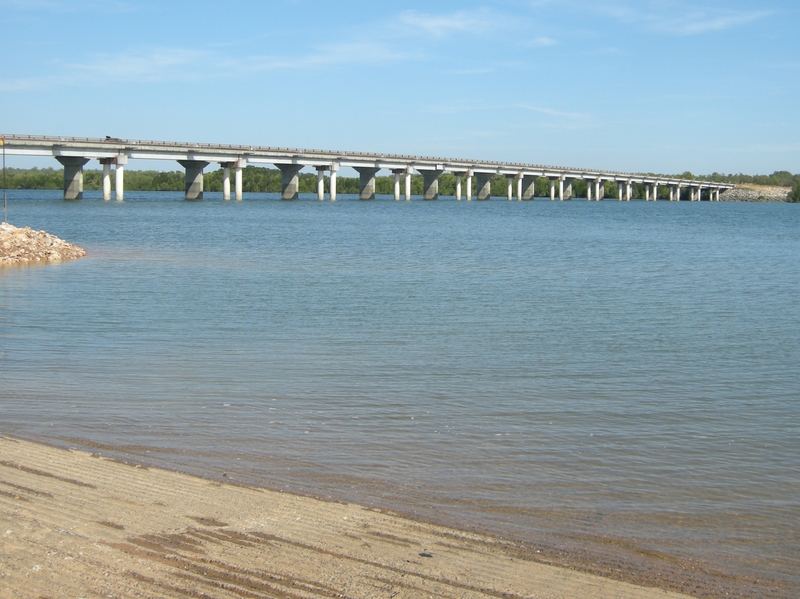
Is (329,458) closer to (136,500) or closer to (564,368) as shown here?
(136,500)

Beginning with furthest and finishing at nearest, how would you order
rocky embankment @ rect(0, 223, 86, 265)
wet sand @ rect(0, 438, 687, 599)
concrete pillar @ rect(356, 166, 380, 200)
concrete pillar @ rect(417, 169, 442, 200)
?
concrete pillar @ rect(417, 169, 442, 200) < concrete pillar @ rect(356, 166, 380, 200) < rocky embankment @ rect(0, 223, 86, 265) < wet sand @ rect(0, 438, 687, 599)

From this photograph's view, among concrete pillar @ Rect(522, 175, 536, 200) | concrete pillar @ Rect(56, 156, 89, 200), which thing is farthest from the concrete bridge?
concrete pillar @ Rect(522, 175, 536, 200)

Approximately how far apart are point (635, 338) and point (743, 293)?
11.4 m

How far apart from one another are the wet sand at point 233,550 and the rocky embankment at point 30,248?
97.4 ft

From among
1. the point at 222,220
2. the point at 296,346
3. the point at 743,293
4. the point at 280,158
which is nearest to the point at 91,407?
the point at 296,346

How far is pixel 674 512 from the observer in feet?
28.5

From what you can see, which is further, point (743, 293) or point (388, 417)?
point (743, 293)

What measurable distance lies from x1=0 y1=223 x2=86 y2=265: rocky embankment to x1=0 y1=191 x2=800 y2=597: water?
17.1 feet

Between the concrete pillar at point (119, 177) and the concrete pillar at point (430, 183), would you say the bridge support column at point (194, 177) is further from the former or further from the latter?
the concrete pillar at point (430, 183)

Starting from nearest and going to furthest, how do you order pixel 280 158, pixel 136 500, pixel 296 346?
pixel 136 500 → pixel 296 346 → pixel 280 158

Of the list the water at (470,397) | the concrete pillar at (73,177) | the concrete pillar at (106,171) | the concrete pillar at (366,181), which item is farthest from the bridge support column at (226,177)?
the water at (470,397)

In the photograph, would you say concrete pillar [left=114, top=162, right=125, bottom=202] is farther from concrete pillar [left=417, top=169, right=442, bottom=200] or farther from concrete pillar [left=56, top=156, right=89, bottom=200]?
concrete pillar [left=417, top=169, right=442, bottom=200]

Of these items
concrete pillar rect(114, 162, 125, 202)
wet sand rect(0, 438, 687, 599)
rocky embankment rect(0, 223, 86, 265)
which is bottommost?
wet sand rect(0, 438, 687, 599)

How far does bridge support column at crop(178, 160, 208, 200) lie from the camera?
11507 centimetres
